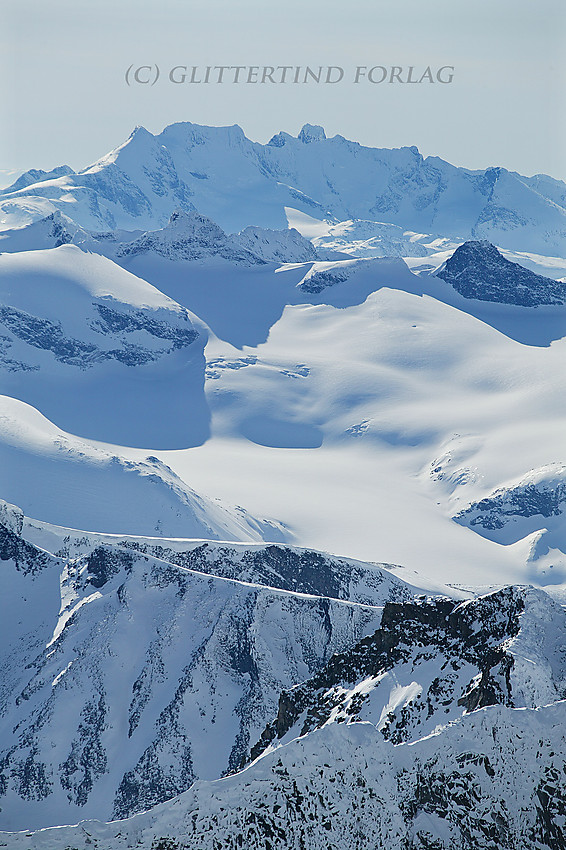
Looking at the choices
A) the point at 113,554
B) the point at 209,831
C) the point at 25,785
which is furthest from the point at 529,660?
the point at 113,554

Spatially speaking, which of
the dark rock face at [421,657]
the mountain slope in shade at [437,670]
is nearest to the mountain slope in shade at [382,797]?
the mountain slope in shade at [437,670]

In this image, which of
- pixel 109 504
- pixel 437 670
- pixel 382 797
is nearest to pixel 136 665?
pixel 437 670

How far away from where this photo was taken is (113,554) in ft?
347

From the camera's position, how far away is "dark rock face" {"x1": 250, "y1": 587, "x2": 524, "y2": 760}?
63.0 m

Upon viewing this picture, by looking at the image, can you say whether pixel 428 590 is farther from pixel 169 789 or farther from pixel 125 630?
pixel 169 789

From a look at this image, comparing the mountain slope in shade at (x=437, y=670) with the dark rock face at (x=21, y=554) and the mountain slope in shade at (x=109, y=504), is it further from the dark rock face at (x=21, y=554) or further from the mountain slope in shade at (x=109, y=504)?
the mountain slope in shade at (x=109, y=504)

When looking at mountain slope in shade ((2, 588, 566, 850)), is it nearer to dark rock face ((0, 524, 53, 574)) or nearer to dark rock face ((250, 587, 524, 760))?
dark rock face ((250, 587, 524, 760))

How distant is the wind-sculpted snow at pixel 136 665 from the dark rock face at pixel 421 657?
52.5 feet

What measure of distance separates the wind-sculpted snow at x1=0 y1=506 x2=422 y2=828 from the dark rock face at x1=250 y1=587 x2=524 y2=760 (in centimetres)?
1601

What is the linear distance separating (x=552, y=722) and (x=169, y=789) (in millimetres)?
42527

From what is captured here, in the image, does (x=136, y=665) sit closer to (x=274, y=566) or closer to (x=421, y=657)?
(x=274, y=566)

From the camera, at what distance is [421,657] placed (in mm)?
69125

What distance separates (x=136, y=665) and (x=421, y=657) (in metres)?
36.1

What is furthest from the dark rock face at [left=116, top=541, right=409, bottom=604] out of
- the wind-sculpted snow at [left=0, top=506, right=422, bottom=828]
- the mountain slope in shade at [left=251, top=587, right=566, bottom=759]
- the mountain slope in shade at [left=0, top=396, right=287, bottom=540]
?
the mountain slope in shade at [left=0, top=396, right=287, bottom=540]
